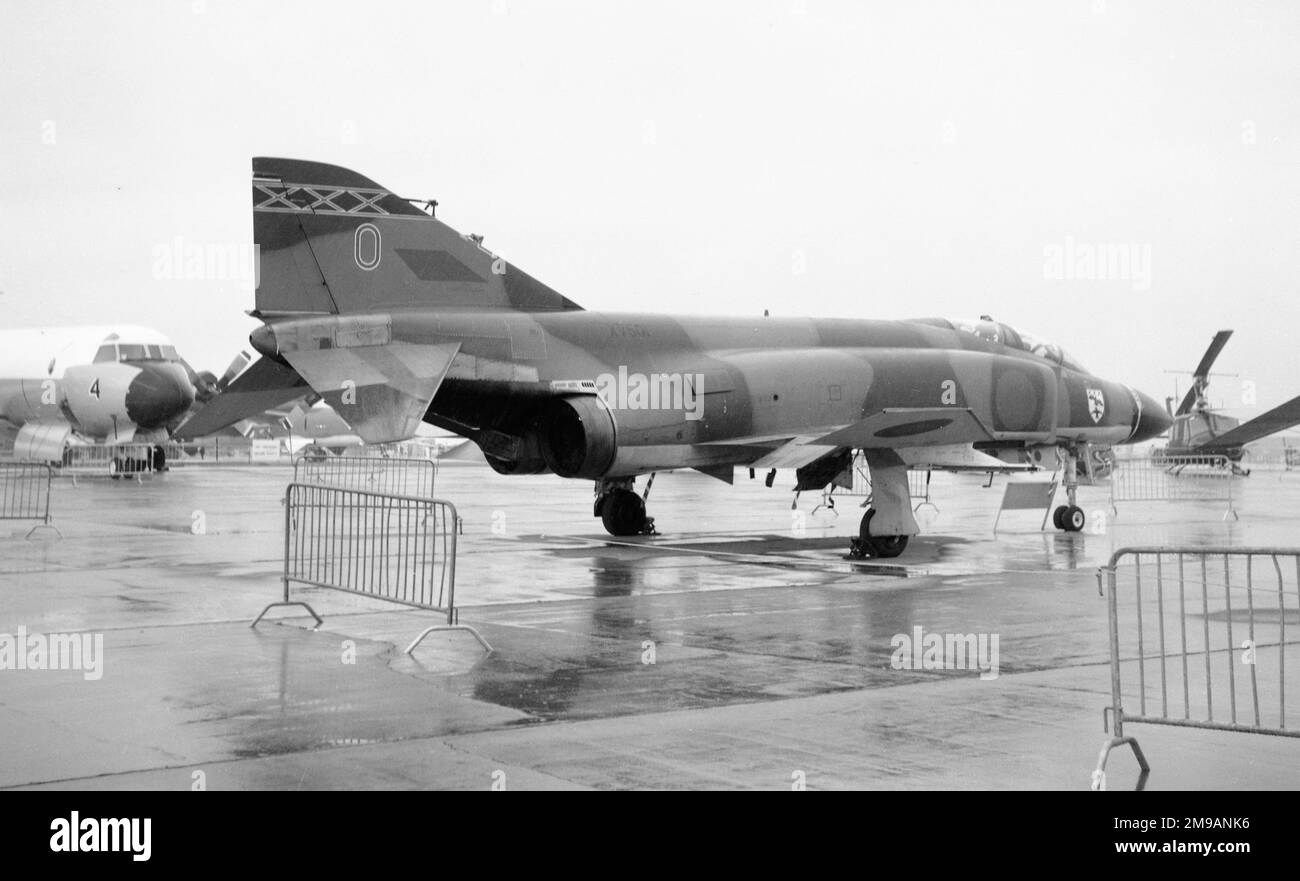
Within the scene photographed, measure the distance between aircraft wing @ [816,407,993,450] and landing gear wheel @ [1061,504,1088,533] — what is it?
4.74m

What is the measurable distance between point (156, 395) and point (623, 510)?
19955mm

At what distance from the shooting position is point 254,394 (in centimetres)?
1630

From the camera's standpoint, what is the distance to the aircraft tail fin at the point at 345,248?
15.0 m

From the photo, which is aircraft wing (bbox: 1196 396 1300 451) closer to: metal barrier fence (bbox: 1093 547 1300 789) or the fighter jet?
metal barrier fence (bbox: 1093 547 1300 789)

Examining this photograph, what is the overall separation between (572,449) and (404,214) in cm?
356

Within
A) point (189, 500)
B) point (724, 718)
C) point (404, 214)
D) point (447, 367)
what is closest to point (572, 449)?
point (447, 367)

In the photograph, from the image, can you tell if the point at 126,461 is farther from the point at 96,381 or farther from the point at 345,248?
the point at 345,248

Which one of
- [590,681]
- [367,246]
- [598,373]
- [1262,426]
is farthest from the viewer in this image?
[1262,426]

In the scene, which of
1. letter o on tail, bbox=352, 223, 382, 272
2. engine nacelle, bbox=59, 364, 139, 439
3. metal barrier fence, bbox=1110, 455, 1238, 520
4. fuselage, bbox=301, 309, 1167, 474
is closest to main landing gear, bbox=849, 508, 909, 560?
fuselage, bbox=301, 309, 1167, 474

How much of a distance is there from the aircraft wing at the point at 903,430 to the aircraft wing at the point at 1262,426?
2843cm

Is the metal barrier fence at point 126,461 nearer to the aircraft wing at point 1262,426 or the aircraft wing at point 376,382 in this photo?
the aircraft wing at point 376,382

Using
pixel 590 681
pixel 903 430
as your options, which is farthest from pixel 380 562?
pixel 903 430
